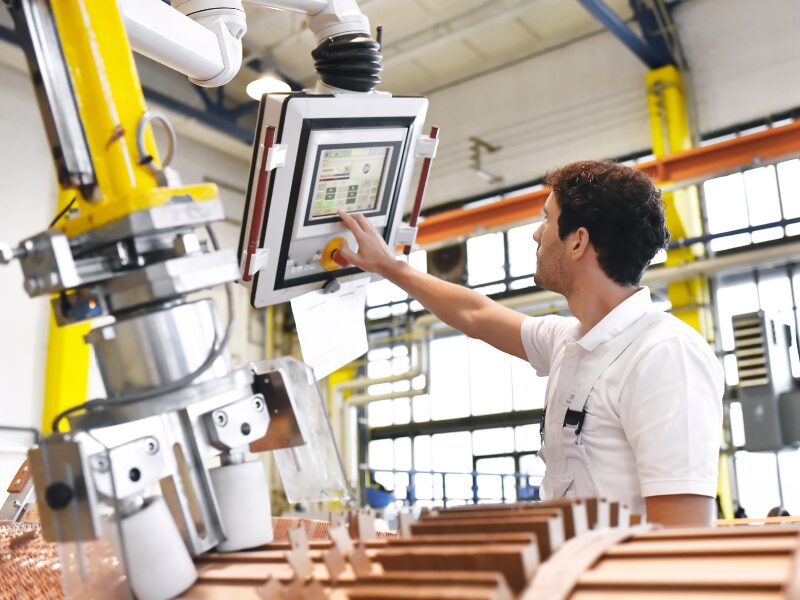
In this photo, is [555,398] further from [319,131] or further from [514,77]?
[514,77]

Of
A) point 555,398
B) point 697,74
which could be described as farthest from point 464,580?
point 697,74

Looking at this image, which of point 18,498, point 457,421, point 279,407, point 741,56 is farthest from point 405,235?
point 457,421

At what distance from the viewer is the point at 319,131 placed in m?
1.65

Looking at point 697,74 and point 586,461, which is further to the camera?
point 697,74

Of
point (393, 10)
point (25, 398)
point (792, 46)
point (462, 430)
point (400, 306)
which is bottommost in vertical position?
point (462, 430)

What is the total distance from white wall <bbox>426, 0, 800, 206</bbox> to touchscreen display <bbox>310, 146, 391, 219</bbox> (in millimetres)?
6741

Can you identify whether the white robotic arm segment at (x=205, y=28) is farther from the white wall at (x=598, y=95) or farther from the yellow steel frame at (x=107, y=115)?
the white wall at (x=598, y=95)

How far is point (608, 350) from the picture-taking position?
173 cm

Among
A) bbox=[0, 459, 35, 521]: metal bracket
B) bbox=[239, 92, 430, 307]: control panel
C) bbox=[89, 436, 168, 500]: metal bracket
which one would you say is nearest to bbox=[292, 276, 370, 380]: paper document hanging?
bbox=[239, 92, 430, 307]: control panel

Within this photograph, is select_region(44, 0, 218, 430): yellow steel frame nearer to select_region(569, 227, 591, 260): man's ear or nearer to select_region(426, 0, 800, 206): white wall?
select_region(569, 227, 591, 260): man's ear

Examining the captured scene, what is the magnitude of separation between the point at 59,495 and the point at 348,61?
1.11 m

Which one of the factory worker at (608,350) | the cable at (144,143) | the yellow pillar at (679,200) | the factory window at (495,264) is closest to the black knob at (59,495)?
the cable at (144,143)

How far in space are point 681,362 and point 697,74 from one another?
24.1 ft

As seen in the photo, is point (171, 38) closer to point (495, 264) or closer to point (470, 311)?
A: point (470, 311)
